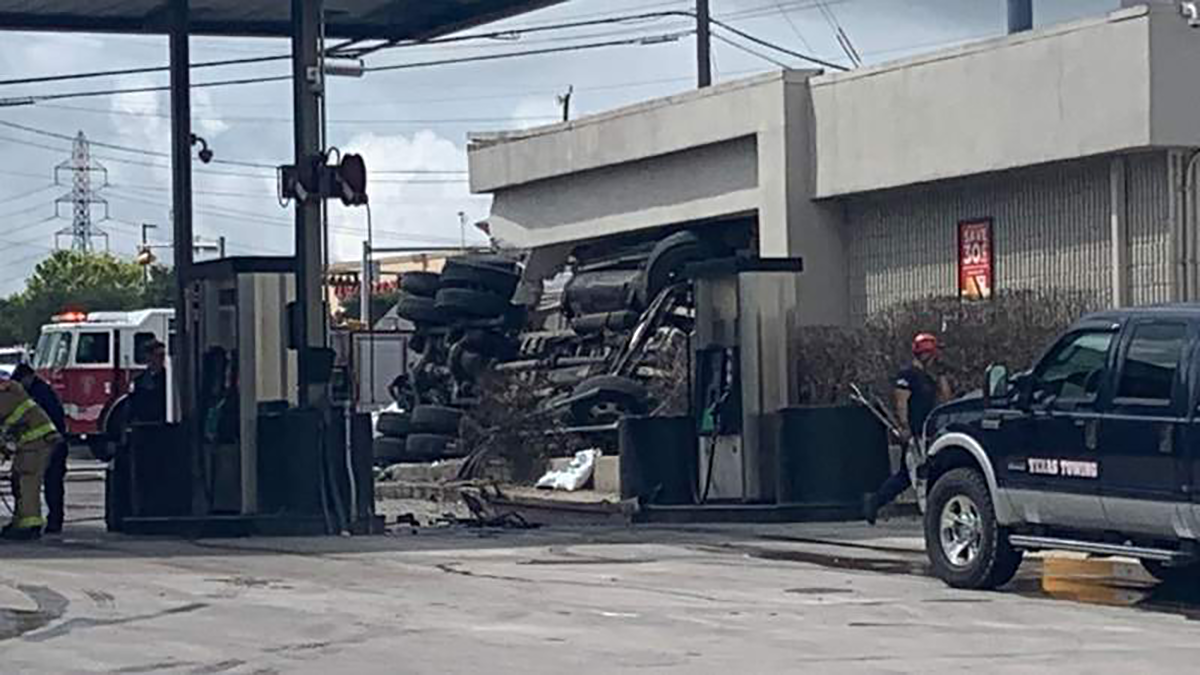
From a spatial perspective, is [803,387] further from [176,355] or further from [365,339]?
[365,339]

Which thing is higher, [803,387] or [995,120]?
[995,120]

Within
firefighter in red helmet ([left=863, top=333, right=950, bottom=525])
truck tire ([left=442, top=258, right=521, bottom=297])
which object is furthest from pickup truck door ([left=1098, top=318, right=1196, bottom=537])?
truck tire ([left=442, top=258, right=521, bottom=297])

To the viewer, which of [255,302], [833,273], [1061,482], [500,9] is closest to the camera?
[1061,482]

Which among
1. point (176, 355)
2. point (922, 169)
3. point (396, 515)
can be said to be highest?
point (922, 169)

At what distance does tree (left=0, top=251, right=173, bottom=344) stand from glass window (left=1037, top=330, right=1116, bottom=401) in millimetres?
78839

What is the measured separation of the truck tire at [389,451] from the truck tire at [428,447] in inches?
9.4

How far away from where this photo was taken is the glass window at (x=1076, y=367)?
15.6 m

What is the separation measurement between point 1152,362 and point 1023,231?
11.7 m

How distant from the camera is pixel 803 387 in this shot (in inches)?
978

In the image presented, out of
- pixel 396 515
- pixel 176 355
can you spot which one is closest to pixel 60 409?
pixel 176 355

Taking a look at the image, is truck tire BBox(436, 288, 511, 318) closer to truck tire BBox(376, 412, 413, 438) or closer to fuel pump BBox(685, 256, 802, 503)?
truck tire BBox(376, 412, 413, 438)

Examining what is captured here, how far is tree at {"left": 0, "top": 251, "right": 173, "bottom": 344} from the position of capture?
96.6m

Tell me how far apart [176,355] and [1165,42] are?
1053 centimetres

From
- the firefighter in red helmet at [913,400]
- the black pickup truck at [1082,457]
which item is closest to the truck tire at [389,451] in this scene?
the firefighter in red helmet at [913,400]
